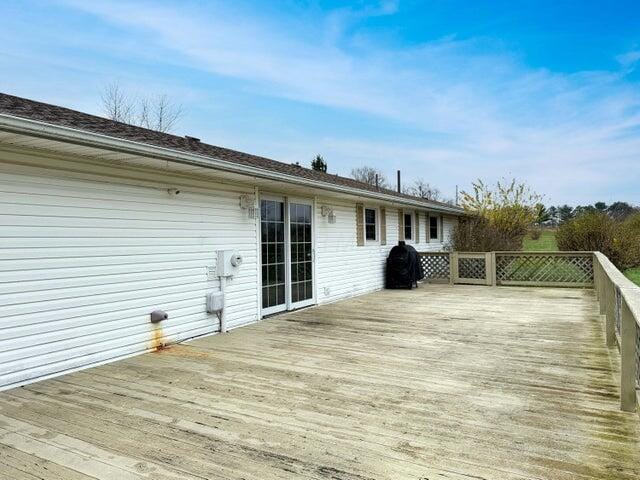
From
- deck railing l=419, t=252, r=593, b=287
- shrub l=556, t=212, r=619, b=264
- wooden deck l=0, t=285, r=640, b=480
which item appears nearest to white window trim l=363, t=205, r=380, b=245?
deck railing l=419, t=252, r=593, b=287

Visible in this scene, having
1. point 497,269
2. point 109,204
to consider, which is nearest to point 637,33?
point 497,269

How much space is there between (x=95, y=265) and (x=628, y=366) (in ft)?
16.1

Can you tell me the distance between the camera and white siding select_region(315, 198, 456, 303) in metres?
8.63

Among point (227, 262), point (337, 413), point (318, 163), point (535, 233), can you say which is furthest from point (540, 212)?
point (337, 413)

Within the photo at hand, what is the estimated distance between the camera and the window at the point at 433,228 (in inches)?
586

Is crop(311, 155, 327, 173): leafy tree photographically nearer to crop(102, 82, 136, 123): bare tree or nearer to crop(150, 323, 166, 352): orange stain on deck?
crop(102, 82, 136, 123): bare tree

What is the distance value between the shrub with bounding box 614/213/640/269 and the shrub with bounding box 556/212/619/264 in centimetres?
14

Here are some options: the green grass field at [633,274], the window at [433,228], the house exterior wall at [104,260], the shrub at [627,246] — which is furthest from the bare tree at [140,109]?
the green grass field at [633,274]

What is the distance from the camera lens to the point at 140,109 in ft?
68.5

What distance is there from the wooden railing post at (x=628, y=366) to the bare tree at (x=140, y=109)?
69.8 feet

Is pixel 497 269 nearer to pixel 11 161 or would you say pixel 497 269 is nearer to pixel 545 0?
pixel 545 0

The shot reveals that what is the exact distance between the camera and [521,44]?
40.3ft

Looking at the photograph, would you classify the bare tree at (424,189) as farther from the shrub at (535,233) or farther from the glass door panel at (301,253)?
the glass door panel at (301,253)

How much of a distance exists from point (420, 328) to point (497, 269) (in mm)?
6403
